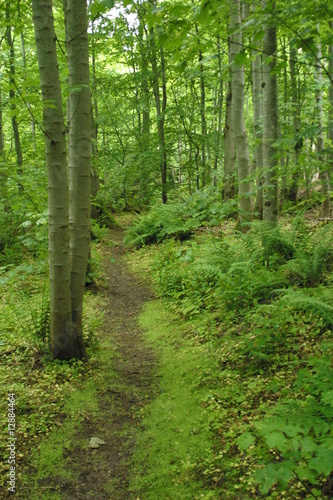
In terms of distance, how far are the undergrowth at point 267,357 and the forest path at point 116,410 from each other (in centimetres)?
72

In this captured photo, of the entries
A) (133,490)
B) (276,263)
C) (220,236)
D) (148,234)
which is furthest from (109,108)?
(133,490)

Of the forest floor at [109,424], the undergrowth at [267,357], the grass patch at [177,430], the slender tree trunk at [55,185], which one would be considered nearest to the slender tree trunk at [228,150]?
the undergrowth at [267,357]

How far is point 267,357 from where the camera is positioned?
12.1ft

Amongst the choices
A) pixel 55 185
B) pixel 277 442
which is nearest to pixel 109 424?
pixel 277 442

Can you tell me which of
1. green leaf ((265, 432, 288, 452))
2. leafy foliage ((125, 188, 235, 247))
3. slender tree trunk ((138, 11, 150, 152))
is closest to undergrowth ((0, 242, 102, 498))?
green leaf ((265, 432, 288, 452))

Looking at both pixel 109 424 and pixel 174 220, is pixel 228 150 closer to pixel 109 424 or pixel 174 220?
pixel 174 220

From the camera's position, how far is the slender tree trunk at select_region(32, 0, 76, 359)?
3719mm

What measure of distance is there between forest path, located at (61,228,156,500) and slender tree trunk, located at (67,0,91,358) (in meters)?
0.64

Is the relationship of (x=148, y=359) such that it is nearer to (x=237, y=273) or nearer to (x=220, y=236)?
(x=237, y=273)

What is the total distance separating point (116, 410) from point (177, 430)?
0.77m

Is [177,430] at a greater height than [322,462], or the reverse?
[322,462]

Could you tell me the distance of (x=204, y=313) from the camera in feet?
18.2

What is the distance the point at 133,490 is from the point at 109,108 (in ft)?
54.7

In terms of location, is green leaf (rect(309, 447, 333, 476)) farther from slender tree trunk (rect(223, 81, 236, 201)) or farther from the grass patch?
slender tree trunk (rect(223, 81, 236, 201))
